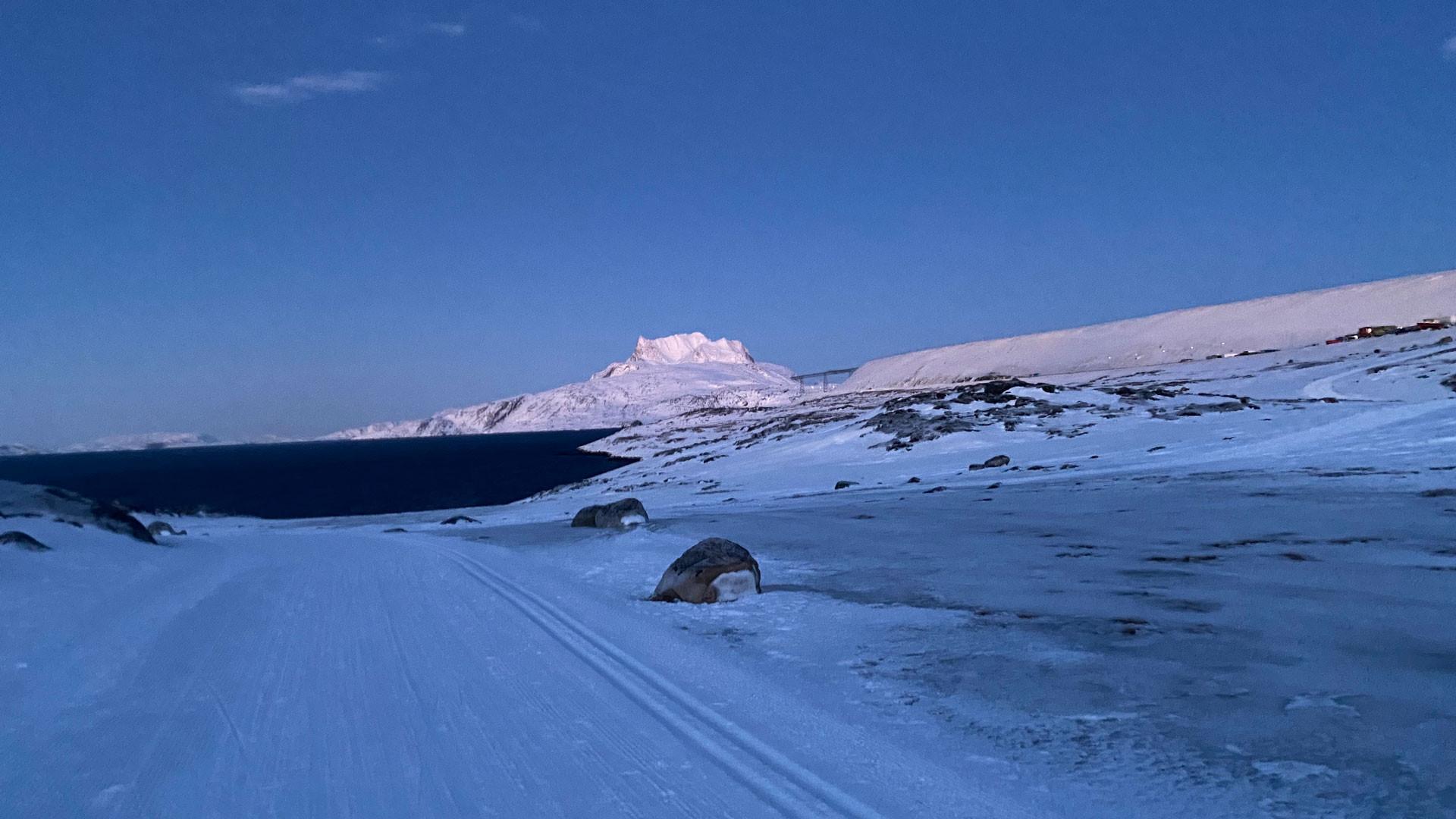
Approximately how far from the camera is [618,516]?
59.5 ft

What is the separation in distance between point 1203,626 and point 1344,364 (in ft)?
168

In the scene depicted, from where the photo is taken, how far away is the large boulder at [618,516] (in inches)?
706

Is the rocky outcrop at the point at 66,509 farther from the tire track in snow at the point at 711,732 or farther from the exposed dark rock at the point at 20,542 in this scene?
the tire track in snow at the point at 711,732

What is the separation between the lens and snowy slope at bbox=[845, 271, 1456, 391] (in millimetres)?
Result: 80938

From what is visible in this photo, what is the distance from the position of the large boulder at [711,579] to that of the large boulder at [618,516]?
27.7 ft

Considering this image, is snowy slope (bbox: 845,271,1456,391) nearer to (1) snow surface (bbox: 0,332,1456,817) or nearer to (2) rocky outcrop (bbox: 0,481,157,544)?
(1) snow surface (bbox: 0,332,1456,817)

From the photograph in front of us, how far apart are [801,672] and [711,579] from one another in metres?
2.95

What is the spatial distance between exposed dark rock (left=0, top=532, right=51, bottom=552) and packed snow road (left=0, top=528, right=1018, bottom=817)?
283 centimetres

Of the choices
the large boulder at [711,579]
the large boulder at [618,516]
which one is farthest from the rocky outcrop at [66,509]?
the large boulder at [711,579]

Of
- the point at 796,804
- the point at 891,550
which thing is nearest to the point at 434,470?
the point at 891,550

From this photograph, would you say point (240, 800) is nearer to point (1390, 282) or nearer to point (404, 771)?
point (404, 771)

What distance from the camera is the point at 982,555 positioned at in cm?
1054

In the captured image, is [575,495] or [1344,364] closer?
[575,495]

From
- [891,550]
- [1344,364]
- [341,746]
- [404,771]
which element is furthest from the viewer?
[1344,364]
